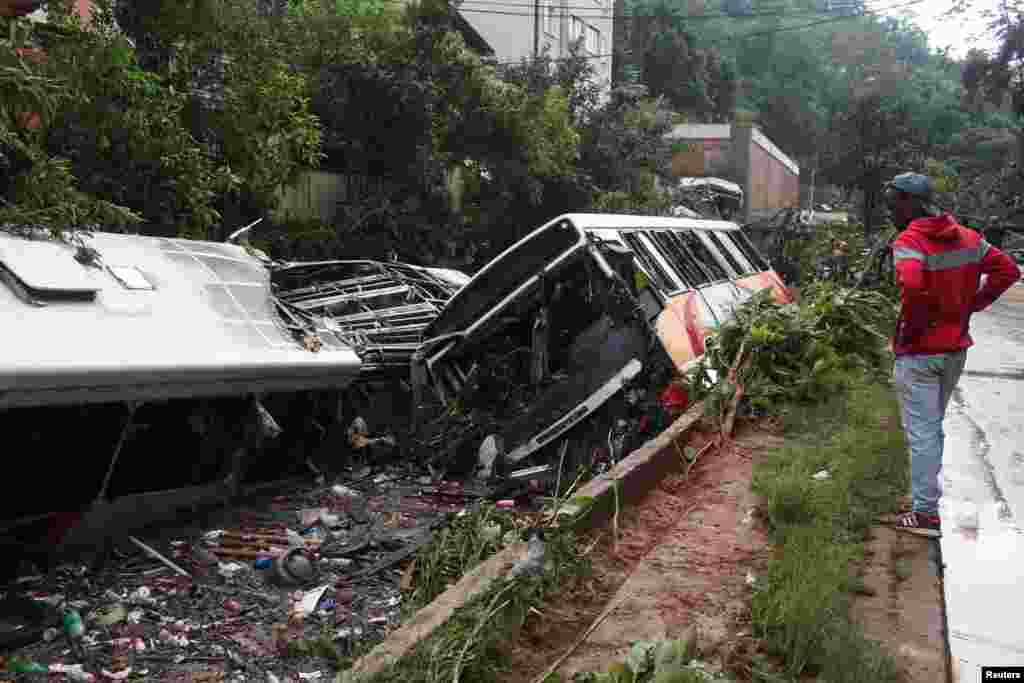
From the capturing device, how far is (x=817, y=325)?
332 inches

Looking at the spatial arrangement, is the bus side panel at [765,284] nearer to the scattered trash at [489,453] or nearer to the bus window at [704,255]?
the bus window at [704,255]

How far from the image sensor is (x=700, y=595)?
3748mm

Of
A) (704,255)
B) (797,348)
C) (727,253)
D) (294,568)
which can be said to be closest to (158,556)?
(294,568)

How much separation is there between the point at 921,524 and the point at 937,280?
1163mm

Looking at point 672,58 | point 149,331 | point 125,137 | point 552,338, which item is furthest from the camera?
point 672,58

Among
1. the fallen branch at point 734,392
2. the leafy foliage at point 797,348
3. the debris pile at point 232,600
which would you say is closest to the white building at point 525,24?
the leafy foliage at point 797,348

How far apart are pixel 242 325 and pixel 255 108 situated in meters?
6.33

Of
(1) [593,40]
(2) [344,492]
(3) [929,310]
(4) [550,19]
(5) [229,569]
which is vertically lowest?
(2) [344,492]

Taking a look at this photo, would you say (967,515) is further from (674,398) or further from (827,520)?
(674,398)

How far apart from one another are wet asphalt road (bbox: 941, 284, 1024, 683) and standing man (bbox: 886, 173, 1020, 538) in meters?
0.31

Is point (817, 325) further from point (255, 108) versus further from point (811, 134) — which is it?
point (811, 134)

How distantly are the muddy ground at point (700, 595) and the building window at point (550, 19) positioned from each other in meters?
26.3

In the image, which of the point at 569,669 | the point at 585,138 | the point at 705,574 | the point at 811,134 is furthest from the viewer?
the point at 811,134

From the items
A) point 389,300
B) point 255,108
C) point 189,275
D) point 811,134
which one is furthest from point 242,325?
point 811,134
